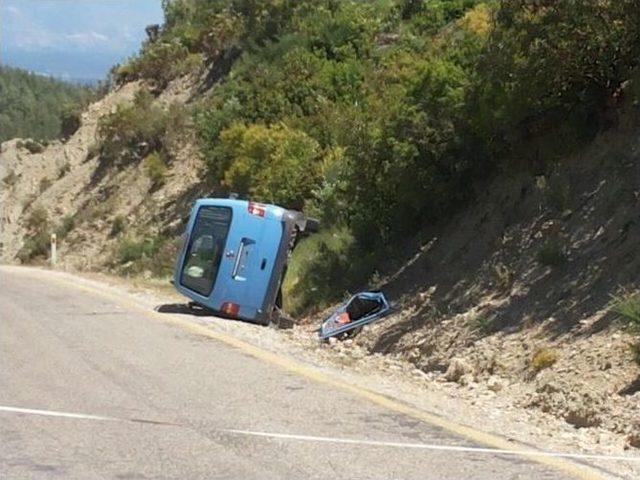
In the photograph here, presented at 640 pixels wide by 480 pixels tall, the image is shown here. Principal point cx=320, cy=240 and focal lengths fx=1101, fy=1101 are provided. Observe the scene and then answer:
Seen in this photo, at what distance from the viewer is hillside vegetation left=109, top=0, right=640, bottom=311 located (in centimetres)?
1482

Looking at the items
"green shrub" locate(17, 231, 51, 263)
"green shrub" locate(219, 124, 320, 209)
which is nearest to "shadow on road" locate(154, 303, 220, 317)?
"green shrub" locate(219, 124, 320, 209)

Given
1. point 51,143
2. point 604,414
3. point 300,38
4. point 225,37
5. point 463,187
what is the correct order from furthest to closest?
point 51,143 < point 225,37 < point 300,38 < point 463,187 < point 604,414

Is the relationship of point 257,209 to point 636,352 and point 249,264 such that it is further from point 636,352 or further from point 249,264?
point 636,352

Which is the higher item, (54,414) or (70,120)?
(70,120)

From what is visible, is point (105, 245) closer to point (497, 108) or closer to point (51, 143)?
point (51, 143)

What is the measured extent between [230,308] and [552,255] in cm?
581

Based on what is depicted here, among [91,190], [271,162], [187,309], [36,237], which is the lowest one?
[36,237]

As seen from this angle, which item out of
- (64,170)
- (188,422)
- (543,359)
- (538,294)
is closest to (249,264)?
(538,294)

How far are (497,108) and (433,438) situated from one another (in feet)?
Answer: 29.1

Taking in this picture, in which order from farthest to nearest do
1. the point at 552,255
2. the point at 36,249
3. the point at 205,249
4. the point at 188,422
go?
the point at 36,249
the point at 205,249
the point at 552,255
the point at 188,422

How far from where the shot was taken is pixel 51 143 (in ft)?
170

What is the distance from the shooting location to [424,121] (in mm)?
17156

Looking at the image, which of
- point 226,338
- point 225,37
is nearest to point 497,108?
point 226,338

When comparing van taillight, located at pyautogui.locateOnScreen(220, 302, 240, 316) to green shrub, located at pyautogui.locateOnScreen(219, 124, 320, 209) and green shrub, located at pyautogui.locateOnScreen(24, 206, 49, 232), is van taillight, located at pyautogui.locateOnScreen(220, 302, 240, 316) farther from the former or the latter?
green shrub, located at pyautogui.locateOnScreen(24, 206, 49, 232)
